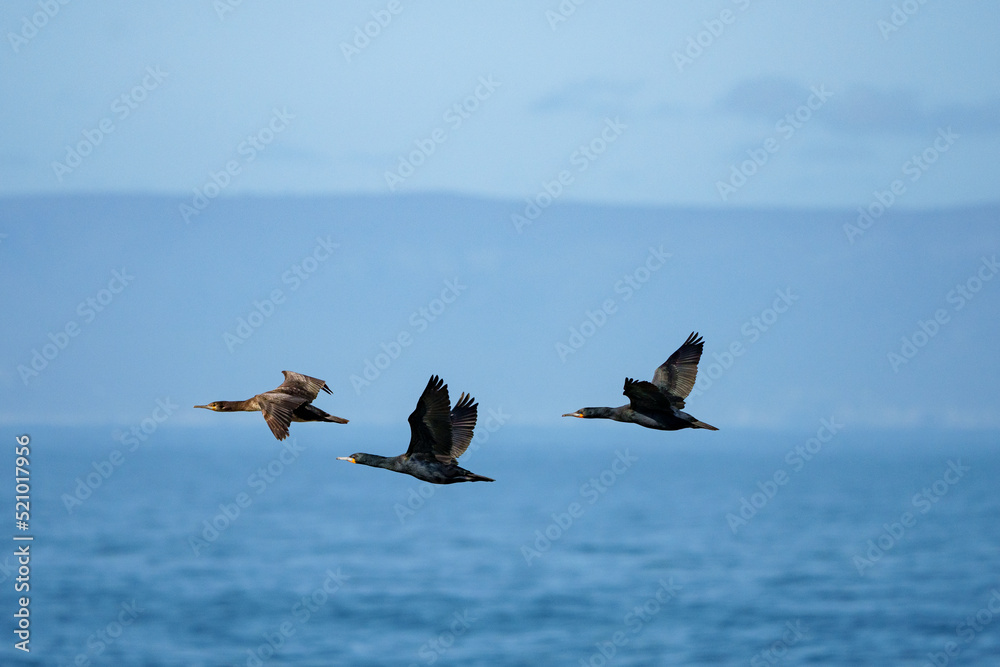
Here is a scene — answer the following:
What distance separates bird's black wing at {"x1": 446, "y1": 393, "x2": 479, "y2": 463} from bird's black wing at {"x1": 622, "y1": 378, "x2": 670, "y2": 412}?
10.3 feet

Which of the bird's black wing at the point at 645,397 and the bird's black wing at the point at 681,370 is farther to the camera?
the bird's black wing at the point at 681,370

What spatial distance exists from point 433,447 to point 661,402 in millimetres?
5124

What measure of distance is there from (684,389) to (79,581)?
176728 mm

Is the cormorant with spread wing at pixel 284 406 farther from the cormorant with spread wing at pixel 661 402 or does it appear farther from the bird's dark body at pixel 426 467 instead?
the cormorant with spread wing at pixel 661 402

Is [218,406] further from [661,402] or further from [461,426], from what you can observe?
[661,402]

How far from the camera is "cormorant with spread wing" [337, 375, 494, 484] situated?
27.2 m

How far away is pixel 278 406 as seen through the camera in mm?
25672

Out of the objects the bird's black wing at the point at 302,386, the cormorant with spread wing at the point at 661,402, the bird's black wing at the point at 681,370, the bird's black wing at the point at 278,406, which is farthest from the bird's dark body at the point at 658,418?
the bird's black wing at the point at 278,406

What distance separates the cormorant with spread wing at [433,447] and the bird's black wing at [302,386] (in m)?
1.37

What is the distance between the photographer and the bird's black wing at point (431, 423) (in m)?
27.0

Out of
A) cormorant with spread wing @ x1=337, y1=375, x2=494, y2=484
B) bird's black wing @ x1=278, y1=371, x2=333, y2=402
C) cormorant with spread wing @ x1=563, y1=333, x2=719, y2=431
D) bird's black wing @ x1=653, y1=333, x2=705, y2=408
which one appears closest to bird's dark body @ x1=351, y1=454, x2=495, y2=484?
cormorant with spread wing @ x1=337, y1=375, x2=494, y2=484

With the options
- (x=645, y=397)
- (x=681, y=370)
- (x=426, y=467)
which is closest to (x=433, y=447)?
(x=426, y=467)

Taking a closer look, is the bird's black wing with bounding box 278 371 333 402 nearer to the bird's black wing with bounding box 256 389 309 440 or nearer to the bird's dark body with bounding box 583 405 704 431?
the bird's black wing with bounding box 256 389 309 440

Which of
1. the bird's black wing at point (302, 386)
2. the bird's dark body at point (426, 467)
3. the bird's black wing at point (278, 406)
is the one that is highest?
the bird's black wing at point (302, 386)
